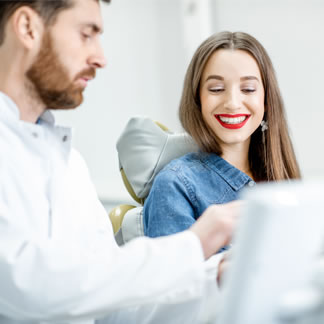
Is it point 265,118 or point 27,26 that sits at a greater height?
point 27,26

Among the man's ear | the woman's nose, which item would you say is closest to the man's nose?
the man's ear

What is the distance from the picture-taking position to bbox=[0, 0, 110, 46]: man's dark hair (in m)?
0.92

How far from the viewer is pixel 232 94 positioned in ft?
4.47

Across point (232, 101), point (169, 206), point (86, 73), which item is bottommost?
point (169, 206)

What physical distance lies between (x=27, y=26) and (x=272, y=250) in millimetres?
639

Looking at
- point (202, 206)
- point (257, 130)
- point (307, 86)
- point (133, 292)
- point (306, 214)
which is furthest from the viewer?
point (307, 86)

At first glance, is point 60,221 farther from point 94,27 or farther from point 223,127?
point 223,127

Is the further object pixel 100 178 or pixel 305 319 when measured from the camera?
pixel 100 178

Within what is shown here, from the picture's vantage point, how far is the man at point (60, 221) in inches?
30.1

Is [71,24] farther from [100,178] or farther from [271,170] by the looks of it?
[100,178]

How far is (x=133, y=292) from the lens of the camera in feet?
2.52

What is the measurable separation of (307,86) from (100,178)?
4.49 feet

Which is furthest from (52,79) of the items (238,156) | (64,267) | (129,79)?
(129,79)

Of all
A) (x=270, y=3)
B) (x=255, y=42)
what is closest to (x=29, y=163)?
(x=255, y=42)
